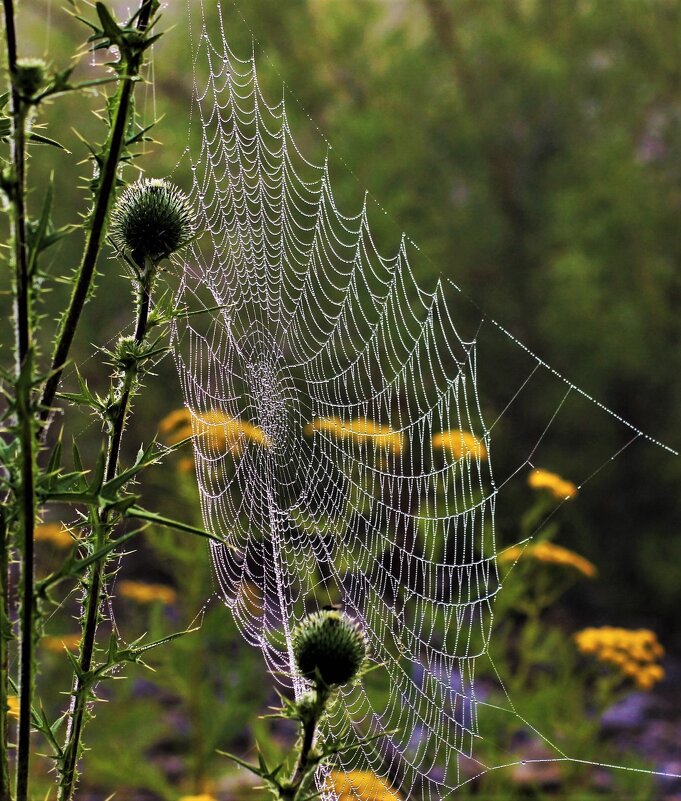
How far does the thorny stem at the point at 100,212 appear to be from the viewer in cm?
104

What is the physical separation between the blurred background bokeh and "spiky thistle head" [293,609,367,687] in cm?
680

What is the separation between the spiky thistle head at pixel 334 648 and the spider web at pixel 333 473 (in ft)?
0.34

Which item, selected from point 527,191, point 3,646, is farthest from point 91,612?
point 527,191

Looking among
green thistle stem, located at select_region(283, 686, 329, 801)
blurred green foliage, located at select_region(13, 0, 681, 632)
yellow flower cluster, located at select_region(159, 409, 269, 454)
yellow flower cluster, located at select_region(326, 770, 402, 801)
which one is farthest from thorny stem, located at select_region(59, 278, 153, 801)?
blurred green foliage, located at select_region(13, 0, 681, 632)

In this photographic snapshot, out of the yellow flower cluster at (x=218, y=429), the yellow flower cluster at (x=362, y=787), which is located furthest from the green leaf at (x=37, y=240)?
the yellow flower cluster at (x=218, y=429)

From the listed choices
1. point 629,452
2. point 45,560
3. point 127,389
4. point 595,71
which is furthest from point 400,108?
point 127,389

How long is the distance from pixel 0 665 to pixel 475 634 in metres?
4.20

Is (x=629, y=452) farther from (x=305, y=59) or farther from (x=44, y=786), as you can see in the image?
(x=44, y=786)

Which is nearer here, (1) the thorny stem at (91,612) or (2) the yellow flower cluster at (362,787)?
(1) the thorny stem at (91,612)

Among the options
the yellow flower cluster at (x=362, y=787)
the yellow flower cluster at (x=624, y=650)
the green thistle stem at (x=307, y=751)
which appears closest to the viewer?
the green thistle stem at (x=307, y=751)

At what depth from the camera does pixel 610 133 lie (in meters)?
9.86

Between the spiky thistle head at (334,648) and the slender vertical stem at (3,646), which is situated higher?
the spiky thistle head at (334,648)

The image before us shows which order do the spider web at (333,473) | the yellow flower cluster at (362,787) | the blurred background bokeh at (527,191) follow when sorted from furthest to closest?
1. the blurred background bokeh at (527,191)
2. the spider web at (333,473)
3. the yellow flower cluster at (362,787)

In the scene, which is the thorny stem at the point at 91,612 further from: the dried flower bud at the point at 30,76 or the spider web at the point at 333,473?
the dried flower bud at the point at 30,76
